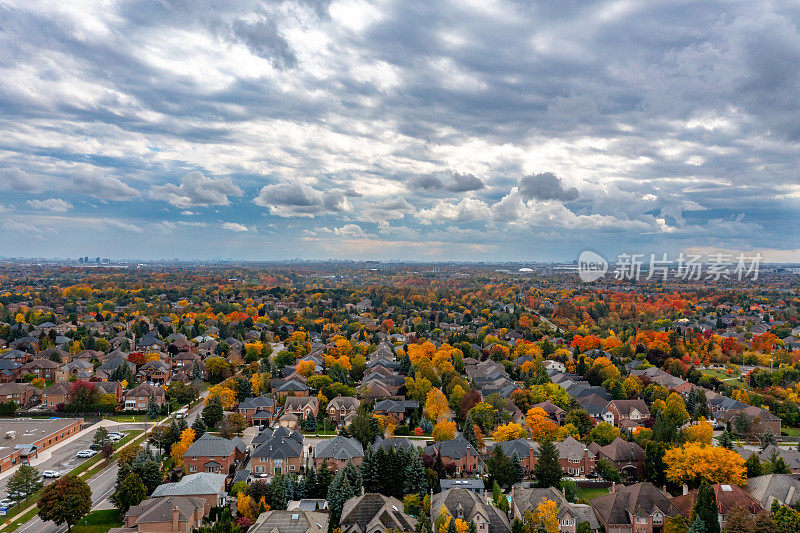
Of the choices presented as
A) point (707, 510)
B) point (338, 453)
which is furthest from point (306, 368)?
point (707, 510)

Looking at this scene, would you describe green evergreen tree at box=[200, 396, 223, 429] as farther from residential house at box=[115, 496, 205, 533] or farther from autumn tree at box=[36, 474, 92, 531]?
autumn tree at box=[36, 474, 92, 531]

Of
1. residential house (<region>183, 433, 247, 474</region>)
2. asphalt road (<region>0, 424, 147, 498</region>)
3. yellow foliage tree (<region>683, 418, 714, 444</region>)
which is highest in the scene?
yellow foliage tree (<region>683, 418, 714, 444</region>)

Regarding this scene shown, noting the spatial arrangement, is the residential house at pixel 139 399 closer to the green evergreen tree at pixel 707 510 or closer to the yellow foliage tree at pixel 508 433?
the yellow foliage tree at pixel 508 433

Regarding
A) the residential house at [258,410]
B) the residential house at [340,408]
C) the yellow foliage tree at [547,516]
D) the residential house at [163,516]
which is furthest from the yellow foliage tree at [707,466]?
the residential house at [258,410]

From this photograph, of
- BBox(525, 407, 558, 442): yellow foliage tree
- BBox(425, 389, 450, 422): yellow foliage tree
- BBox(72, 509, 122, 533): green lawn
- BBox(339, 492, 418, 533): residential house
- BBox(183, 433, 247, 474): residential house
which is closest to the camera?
BBox(339, 492, 418, 533): residential house

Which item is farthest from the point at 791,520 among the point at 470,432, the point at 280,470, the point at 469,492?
the point at 280,470

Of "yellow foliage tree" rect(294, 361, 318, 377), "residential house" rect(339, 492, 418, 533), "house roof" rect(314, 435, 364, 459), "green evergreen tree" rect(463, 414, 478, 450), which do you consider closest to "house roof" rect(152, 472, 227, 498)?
"house roof" rect(314, 435, 364, 459)
